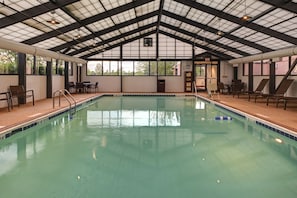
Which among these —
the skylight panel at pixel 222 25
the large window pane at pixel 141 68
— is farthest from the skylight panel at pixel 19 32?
the large window pane at pixel 141 68

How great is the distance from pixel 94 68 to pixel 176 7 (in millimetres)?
9326

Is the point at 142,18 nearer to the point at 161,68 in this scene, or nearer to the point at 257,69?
the point at 161,68

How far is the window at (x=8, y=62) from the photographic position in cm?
1029

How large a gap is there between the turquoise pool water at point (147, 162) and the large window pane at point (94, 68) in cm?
1296

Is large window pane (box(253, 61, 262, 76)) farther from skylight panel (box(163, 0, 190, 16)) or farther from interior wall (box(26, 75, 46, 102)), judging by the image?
interior wall (box(26, 75, 46, 102))

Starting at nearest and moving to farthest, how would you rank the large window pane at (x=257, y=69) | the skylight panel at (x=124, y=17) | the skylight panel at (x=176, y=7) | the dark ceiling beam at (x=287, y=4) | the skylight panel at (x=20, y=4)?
the skylight panel at (x=20, y=4) → the dark ceiling beam at (x=287, y=4) → the skylight panel at (x=176, y=7) → the skylight panel at (x=124, y=17) → the large window pane at (x=257, y=69)

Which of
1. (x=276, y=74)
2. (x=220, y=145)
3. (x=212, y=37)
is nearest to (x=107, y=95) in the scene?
(x=212, y=37)

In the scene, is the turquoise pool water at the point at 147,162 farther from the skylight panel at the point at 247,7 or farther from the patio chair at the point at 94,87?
the patio chair at the point at 94,87

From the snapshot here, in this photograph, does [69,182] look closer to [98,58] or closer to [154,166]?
[154,166]

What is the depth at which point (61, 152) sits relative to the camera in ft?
17.4

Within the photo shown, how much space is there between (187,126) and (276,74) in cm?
868

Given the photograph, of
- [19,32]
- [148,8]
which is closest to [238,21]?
[148,8]

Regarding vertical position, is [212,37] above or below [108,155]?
above

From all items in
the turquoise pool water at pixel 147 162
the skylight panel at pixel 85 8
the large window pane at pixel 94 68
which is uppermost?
the skylight panel at pixel 85 8
